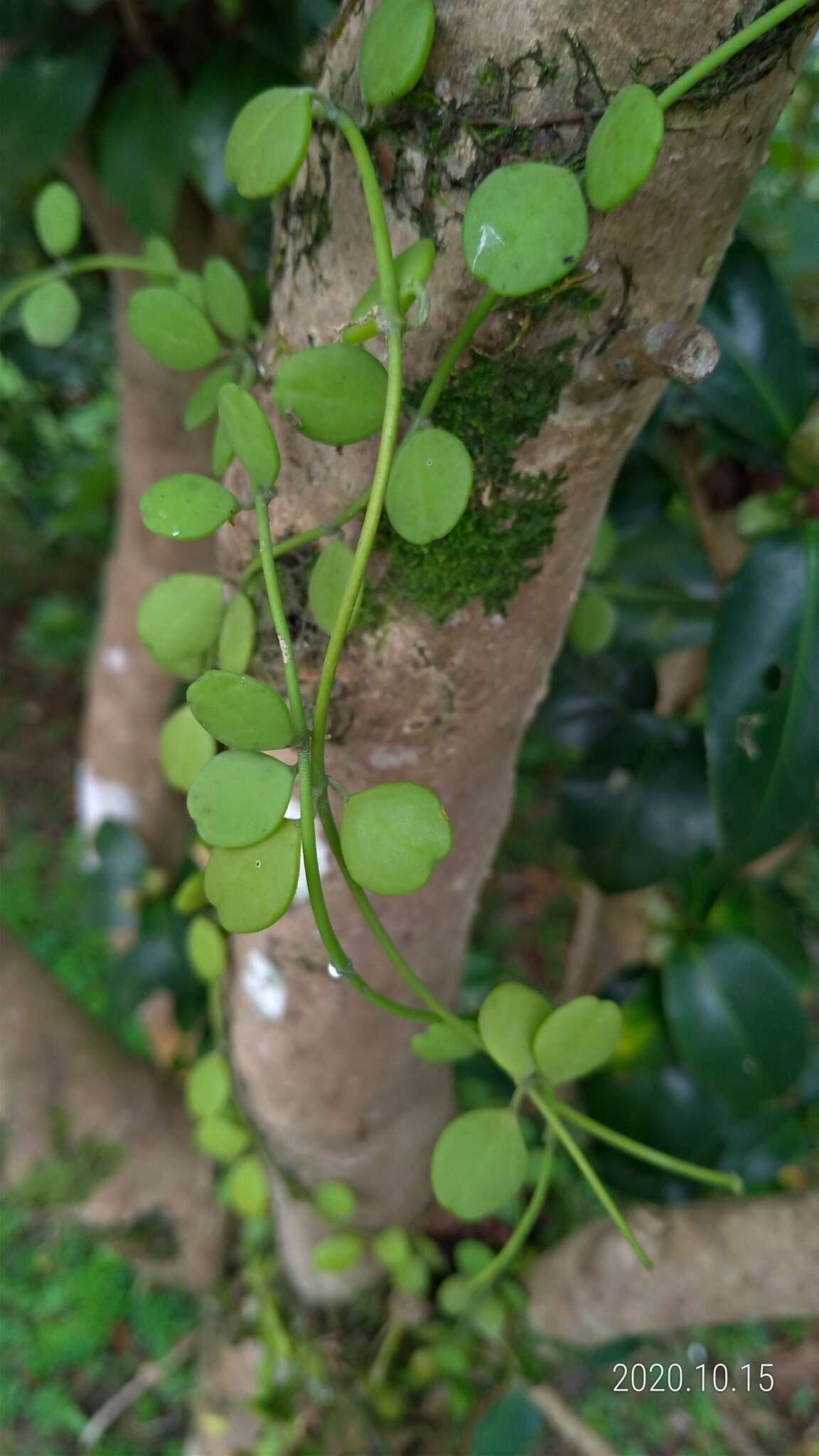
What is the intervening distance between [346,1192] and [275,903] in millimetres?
527

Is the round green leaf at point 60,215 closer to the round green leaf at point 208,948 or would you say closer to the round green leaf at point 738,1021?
the round green leaf at point 208,948

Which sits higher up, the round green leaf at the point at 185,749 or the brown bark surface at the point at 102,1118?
the round green leaf at the point at 185,749

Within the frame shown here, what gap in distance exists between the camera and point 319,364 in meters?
0.27

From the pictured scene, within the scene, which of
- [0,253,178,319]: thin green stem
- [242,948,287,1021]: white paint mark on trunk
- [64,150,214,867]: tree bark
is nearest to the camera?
[0,253,178,319]: thin green stem

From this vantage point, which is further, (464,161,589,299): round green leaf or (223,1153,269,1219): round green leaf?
(223,1153,269,1219): round green leaf

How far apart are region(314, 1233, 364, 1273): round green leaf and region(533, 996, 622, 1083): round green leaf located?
0.44 metres

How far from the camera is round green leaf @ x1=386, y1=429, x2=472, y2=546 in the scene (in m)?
0.26

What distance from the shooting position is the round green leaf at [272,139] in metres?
0.27

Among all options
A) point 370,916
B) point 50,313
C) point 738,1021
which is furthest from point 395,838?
point 738,1021

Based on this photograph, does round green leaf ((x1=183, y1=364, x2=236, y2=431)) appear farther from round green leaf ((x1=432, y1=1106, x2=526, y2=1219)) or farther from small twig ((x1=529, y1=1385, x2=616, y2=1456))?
small twig ((x1=529, y1=1385, x2=616, y2=1456))

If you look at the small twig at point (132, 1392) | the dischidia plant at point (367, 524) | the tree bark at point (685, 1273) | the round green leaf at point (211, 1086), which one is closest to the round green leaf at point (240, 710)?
the dischidia plant at point (367, 524)

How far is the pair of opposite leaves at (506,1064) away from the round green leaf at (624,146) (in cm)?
27

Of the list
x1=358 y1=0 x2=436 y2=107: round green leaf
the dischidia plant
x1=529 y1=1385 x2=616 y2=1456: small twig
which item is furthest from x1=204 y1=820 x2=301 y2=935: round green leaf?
x1=529 y1=1385 x2=616 y2=1456: small twig

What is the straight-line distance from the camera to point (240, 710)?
0.84 ft
